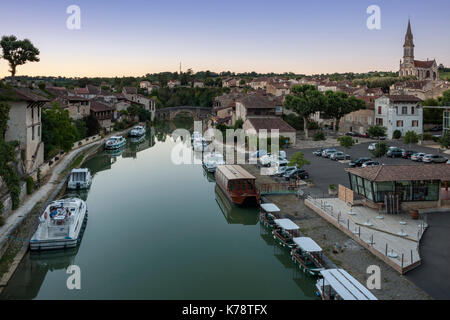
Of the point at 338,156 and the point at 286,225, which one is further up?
the point at 338,156

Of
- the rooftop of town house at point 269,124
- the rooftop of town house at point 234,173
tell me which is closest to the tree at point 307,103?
the rooftop of town house at point 269,124

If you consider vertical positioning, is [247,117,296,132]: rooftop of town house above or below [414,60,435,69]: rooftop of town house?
below

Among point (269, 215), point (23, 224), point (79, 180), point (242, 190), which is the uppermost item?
point (242, 190)

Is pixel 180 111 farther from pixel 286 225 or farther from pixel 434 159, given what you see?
pixel 286 225

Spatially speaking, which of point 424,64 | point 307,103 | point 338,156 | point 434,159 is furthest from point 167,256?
point 424,64

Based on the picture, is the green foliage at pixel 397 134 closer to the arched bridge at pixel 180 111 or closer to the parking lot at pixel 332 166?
the parking lot at pixel 332 166

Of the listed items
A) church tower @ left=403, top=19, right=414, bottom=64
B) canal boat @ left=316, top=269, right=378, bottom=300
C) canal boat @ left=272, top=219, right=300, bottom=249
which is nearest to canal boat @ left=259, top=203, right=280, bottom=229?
canal boat @ left=272, top=219, right=300, bottom=249

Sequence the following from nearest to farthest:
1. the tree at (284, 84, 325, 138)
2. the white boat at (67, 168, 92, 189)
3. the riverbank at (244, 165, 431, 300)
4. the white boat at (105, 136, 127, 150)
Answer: the riverbank at (244, 165, 431, 300) → the white boat at (67, 168, 92, 189) → the white boat at (105, 136, 127, 150) → the tree at (284, 84, 325, 138)

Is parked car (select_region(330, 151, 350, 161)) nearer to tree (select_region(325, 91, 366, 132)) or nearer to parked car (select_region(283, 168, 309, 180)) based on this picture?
parked car (select_region(283, 168, 309, 180))
